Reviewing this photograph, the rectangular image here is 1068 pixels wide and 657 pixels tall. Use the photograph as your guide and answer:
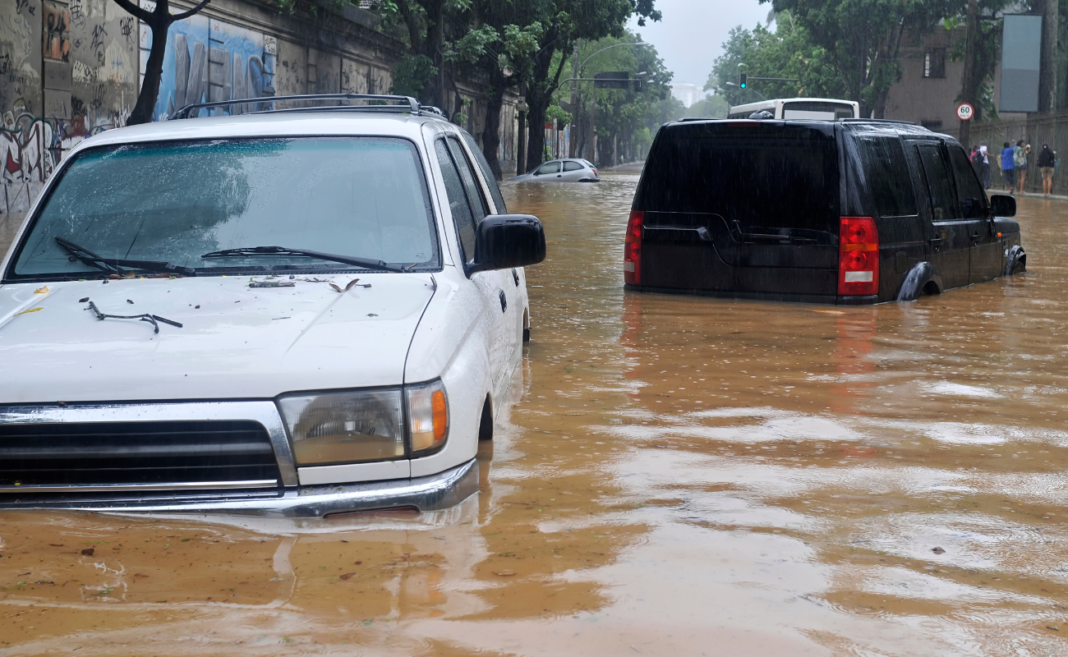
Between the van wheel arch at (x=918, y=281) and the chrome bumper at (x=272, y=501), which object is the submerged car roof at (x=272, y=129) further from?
the van wheel arch at (x=918, y=281)

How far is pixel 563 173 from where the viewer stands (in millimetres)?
44969

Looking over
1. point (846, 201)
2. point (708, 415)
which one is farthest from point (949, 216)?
point (708, 415)

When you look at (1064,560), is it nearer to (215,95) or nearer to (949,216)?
(949,216)

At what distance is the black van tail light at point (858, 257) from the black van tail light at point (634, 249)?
164 centimetres

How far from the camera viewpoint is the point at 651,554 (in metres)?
4.09

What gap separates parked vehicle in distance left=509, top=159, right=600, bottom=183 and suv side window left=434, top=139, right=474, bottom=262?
128 ft

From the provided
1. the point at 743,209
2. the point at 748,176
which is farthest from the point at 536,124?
the point at 748,176

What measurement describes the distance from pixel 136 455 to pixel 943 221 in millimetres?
8380

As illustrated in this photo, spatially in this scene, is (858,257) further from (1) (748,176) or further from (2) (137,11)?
(2) (137,11)

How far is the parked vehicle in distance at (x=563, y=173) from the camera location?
44.7m

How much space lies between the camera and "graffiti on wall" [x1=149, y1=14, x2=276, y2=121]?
2466 cm

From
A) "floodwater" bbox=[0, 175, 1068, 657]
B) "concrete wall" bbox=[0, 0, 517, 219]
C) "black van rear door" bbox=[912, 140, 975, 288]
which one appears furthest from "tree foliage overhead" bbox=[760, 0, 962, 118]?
"floodwater" bbox=[0, 175, 1068, 657]

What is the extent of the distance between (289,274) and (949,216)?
764 centimetres

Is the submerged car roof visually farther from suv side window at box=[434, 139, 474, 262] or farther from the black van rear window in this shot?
the black van rear window
